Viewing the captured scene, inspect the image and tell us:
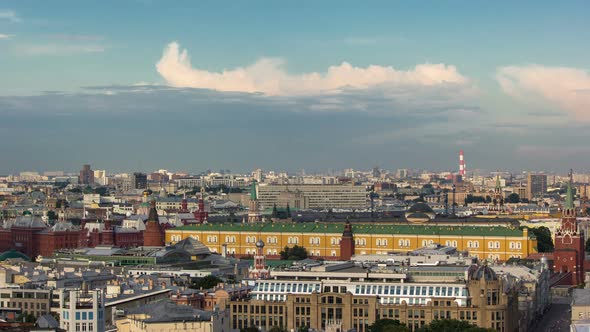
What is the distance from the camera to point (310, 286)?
2675 inches

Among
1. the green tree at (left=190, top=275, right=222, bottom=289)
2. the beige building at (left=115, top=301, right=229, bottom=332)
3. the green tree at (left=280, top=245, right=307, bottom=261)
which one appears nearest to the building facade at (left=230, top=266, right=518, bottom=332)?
the beige building at (left=115, top=301, right=229, bottom=332)

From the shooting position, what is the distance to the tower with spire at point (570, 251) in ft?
317

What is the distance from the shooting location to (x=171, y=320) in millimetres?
55188

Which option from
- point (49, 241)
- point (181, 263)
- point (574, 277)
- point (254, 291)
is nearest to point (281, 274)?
point (254, 291)

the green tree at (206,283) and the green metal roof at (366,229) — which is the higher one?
the green metal roof at (366,229)

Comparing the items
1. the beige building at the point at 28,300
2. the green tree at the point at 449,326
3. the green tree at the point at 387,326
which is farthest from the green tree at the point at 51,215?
the green tree at the point at 449,326

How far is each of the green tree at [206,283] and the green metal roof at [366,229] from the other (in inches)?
1288

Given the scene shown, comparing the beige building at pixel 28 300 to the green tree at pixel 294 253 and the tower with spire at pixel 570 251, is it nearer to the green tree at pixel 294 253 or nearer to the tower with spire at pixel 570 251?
the green tree at pixel 294 253

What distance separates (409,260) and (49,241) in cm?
4762

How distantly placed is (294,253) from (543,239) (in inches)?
1067

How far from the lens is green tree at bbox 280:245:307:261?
108 metres

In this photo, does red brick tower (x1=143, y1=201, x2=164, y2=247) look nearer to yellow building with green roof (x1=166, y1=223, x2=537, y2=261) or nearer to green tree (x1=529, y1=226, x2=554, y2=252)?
yellow building with green roof (x1=166, y1=223, x2=537, y2=261)

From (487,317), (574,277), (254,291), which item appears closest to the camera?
(487,317)

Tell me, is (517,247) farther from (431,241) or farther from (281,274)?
(281,274)
